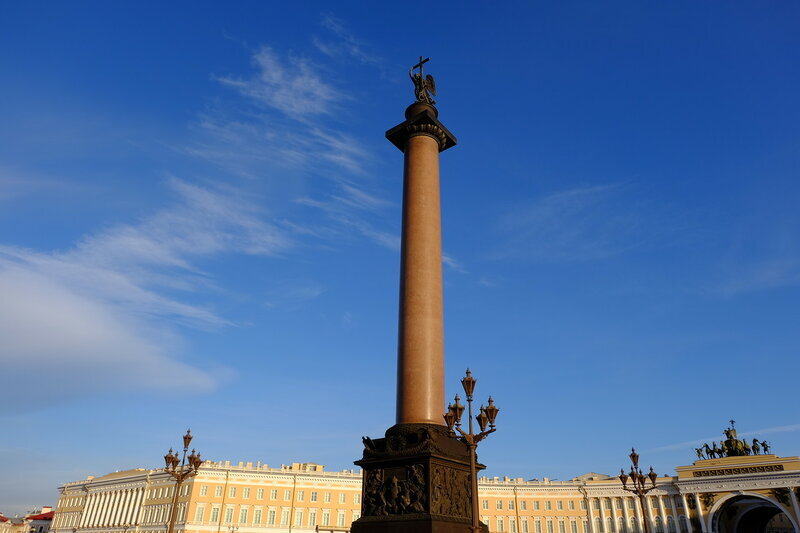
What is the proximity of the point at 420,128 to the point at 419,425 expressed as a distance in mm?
9697

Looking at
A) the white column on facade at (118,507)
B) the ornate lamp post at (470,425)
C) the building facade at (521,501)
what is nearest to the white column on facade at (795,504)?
the building facade at (521,501)

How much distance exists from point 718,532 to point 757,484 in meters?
8.92

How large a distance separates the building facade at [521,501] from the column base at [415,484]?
224 ft

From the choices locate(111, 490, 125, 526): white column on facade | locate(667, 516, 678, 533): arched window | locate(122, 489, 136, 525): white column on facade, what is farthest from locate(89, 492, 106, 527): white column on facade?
locate(667, 516, 678, 533): arched window

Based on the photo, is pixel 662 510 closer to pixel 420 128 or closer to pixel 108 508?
pixel 420 128

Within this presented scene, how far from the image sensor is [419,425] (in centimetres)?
1622

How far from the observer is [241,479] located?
278 feet

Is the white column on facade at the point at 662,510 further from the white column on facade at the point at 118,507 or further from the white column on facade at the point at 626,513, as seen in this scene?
the white column on facade at the point at 118,507

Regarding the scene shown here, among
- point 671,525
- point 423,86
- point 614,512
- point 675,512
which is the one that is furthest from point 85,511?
point 423,86

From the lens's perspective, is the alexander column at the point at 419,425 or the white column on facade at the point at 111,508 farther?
the white column on facade at the point at 111,508

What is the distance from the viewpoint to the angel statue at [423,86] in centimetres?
2186

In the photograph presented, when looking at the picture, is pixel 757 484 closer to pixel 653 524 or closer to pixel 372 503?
pixel 653 524

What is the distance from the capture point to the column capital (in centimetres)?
2052

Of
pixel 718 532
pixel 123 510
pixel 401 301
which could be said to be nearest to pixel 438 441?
pixel 401 301
